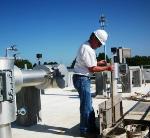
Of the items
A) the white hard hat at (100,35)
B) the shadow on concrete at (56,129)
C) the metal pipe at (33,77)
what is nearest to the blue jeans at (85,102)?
the shadow on concrete at (56,129)

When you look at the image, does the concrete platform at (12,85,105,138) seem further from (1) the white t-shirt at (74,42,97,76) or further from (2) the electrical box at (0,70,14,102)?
(2) the electrical box at (0,70,14,102)

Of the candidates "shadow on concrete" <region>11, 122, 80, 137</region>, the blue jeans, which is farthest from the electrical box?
"shadow on concrete" <region>11, 122, 80, 137</region>

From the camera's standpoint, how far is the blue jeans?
500cm

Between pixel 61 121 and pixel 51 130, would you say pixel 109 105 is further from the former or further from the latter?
pixel 61 121

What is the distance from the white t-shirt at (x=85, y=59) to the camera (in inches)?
193

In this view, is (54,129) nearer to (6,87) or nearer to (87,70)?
(87,70)

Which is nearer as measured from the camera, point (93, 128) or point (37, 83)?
point (37, 83)

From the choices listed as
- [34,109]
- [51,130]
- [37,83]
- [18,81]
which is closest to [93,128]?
[51,130]

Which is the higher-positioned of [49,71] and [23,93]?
[49,71]

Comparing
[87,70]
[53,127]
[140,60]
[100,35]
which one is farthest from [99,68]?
[140,60]

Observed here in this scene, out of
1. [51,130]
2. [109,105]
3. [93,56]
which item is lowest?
[51,130]

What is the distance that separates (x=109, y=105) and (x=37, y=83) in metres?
1.78

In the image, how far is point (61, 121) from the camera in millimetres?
6461

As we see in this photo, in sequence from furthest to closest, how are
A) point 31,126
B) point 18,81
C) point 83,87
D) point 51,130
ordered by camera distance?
point 31,126, point 51,130, point 83,87, point 18,81
